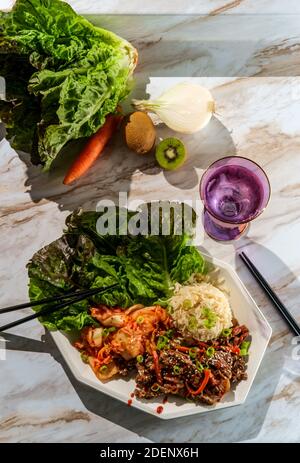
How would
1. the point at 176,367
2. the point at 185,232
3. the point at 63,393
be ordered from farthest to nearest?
1. the point at 63,393
2. the point at 185,232
3. the point at 176,367

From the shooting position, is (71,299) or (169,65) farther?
(169,65)

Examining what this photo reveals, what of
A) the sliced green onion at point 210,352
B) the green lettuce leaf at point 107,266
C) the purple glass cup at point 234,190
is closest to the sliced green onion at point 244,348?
the sliced green onion at point 210,352

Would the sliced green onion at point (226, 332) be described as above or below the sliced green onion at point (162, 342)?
above

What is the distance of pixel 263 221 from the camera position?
2.79 meters

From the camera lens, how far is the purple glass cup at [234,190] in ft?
8.35

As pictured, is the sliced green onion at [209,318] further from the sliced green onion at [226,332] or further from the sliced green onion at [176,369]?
the sliced green onion at [176,369]

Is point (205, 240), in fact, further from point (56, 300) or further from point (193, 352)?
point (56, 300)

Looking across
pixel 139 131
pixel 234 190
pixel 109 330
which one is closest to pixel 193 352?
pixel 109 330

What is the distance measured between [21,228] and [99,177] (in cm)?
48

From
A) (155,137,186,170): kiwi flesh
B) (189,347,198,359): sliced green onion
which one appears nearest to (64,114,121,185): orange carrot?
(155,137,186,170): kiwi flesh

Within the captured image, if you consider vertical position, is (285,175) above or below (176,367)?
above

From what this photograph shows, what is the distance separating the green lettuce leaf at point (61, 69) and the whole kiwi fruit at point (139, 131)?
129 mm
